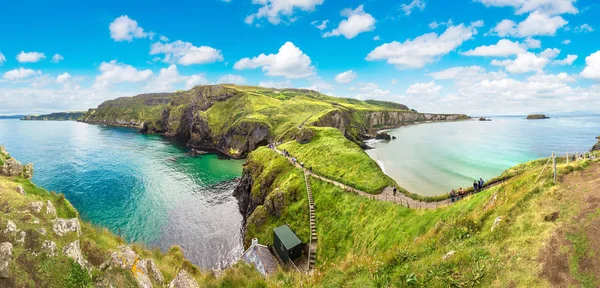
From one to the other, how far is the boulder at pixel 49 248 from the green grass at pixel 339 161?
117ft

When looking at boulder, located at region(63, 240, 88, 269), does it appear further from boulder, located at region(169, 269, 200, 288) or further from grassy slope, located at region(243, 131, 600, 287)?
grassy slope, located at region(243, 131, 600, 287)

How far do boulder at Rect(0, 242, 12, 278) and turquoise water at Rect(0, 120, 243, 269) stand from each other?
97.5 ft

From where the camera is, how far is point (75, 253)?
41.0ft

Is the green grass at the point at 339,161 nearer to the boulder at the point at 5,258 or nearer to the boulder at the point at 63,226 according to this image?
the boulder at the point at 63,226

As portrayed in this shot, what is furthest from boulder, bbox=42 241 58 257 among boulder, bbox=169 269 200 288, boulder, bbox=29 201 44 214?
boulder, bbox=169 269 200 288

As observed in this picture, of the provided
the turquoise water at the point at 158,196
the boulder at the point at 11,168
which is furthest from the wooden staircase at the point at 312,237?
the boulder at the point at 11,168

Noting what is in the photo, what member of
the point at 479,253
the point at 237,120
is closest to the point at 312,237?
the point at 479,253

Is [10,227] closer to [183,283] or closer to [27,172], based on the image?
[183,283]

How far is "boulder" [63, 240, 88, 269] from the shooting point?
40.2 ft

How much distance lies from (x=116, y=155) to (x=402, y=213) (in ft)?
387

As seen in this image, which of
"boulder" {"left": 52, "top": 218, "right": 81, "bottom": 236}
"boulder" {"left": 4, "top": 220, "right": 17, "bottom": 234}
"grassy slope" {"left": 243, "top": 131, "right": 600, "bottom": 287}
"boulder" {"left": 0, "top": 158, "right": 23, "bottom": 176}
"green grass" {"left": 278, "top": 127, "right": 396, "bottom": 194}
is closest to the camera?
"grassy slope" {"left": 243, "top": 131, "right": 600, "bottom": 287}

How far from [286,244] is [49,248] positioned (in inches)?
962

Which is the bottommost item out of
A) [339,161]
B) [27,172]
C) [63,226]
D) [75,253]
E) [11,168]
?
[339,161]

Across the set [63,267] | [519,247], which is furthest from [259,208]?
[519,247]
